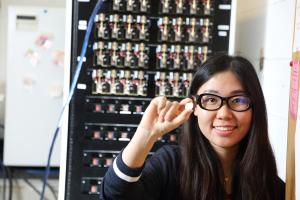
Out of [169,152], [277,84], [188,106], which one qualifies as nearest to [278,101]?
[277,84]

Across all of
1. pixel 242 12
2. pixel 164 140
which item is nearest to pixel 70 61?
pixel 164 140

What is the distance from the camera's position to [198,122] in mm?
1192

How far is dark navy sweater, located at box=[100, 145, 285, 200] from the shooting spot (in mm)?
1002

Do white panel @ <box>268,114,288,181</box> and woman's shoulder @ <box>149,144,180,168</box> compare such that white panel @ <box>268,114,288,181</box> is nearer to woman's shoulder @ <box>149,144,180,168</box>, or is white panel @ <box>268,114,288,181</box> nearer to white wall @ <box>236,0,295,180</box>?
white wall @ <box>236,0,295,180</box>

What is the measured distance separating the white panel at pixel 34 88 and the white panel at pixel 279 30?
91cm

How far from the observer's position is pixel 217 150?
125cm

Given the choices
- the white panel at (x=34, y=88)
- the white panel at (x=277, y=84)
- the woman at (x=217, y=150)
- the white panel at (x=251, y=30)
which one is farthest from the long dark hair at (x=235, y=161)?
the white panel at (x=34, y=88)

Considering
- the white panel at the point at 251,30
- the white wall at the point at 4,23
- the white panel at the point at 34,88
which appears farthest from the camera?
the white wall at the point at 4,23

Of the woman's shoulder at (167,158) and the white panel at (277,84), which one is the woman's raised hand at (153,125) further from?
the white panel at (277,84)

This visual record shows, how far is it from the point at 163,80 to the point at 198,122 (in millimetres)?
507

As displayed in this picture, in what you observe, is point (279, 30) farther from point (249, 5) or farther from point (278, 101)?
point (249, 5)

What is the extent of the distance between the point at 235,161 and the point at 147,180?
0.29 meters

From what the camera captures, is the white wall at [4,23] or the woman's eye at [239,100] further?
the white wall at [4,23]

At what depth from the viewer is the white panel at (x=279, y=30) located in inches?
58.0
